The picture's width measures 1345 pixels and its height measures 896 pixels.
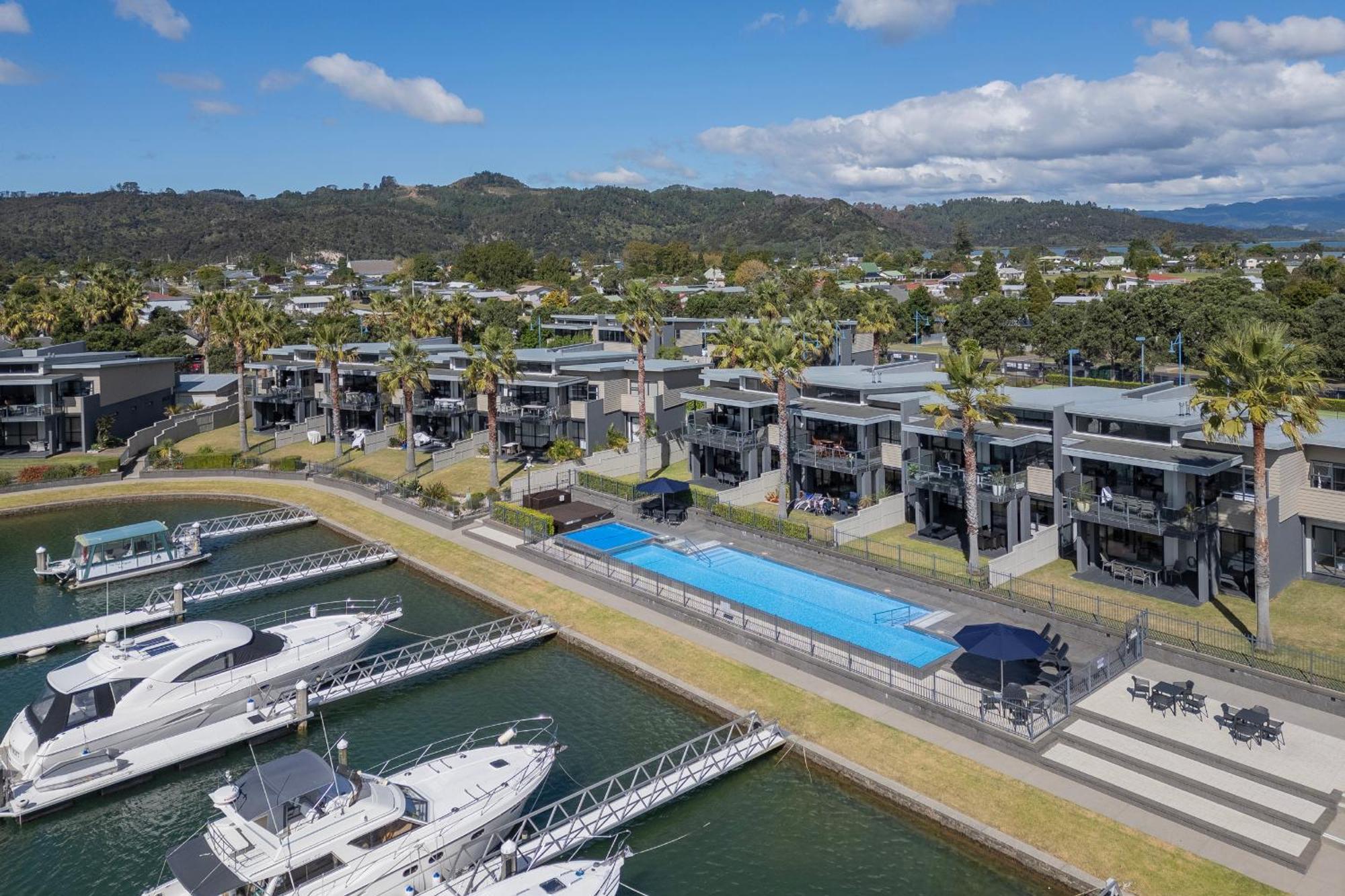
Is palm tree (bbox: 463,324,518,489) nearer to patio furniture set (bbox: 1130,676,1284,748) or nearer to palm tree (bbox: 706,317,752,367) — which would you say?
palm tree (bbox: 706,317,752,367)

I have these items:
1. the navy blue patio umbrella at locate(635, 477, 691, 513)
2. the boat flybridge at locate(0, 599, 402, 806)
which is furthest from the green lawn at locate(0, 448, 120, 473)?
the navy blue patio umbrella at locate(635, 477, 691, 513)

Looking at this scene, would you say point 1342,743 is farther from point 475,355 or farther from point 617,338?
point 617,338

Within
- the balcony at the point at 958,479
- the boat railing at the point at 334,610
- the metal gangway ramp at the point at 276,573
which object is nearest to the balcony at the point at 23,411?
the metal gangway ramp at the point at 276,573

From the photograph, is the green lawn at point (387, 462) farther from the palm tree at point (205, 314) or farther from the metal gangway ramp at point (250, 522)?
the palm tree at point (205, 314)

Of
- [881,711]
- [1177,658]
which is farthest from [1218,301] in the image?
[881,711]

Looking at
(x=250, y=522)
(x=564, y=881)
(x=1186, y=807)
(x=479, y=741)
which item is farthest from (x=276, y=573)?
(x=1186, y=807)
